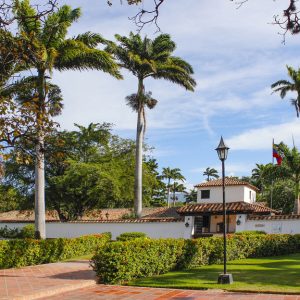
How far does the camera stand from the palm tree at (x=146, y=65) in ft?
112

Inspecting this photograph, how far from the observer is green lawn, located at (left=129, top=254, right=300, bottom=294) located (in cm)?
1122

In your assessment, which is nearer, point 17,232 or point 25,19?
point 25,19

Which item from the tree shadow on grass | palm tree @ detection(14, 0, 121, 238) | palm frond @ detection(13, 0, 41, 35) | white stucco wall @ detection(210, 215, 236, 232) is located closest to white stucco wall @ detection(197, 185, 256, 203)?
white stucco wall @ detection(210, 215, 236, 232)

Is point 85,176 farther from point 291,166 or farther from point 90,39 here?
point 291,166

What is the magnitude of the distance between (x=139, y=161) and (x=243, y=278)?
68.5 ft

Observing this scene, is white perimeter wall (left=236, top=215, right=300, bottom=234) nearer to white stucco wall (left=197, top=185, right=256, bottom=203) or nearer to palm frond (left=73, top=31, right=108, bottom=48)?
white stucco wall (left=197, top=185, right=256, bottom=203)

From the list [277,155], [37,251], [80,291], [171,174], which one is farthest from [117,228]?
[171,174]

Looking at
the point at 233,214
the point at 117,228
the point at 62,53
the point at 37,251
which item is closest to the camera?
the point at 37,251

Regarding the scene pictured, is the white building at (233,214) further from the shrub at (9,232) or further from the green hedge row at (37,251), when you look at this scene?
the shrub at (9,232)

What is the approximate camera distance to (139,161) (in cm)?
3347

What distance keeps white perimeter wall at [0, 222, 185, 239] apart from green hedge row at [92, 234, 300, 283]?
33.0ft

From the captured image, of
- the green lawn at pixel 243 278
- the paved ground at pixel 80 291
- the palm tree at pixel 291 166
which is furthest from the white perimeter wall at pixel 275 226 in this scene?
the paved ground at pixel 80 291

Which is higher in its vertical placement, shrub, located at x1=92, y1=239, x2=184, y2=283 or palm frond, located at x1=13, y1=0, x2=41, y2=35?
palm frond, located at x1=13, y1=0, x2=41, y2=35

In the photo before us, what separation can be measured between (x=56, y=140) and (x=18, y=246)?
377 inches
